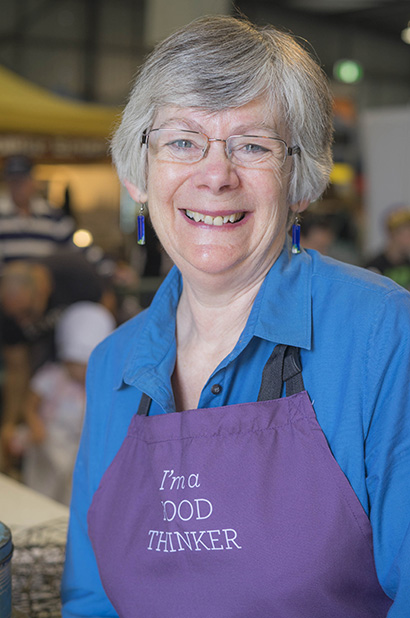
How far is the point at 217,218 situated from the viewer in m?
1.09

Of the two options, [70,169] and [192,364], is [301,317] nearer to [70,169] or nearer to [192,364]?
[192,364]

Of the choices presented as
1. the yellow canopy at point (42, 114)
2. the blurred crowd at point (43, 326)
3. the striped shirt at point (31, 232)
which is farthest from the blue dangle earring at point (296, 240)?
the yellow canopy at point (42, 114)

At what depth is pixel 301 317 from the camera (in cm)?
106

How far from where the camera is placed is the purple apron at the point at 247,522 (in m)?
0.94

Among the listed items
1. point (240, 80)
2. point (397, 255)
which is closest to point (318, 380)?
point (240, 80)

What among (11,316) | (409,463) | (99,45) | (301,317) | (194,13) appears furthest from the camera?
(99,45)

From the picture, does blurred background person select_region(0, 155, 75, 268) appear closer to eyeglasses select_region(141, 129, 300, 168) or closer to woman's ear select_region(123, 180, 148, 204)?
woman's ear select_region(123, 180, 148, 204)

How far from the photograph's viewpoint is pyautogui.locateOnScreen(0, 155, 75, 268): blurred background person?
3.83 m

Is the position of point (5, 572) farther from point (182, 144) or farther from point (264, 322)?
point (182, 144)

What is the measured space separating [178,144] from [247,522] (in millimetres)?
570

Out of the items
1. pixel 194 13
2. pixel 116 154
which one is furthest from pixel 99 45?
pixel 116 154

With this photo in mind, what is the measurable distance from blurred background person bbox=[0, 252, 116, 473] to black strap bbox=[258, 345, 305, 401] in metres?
2.73

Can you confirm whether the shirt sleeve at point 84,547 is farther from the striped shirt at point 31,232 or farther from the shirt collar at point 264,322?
the striped shirt at point 31,232

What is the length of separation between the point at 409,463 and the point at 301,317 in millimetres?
266
